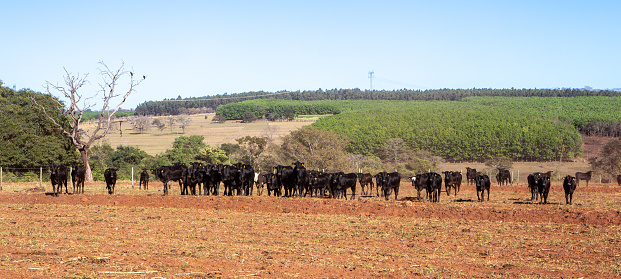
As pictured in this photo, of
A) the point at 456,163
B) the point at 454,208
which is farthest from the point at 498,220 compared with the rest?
the point at 456,163

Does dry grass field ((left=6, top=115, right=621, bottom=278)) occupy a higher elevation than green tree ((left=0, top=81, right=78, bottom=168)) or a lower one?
lower

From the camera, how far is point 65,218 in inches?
730

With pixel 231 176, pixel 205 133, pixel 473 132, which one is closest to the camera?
pixel 231 176

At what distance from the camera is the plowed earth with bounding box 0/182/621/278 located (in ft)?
35.6

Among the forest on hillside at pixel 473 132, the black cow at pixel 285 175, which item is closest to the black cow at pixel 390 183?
the black cow at pixel 285 175

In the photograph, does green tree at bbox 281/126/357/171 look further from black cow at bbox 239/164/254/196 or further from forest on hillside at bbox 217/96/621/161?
black cow at bbox 239/164/254/196

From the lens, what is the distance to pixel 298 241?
1436 centimetres

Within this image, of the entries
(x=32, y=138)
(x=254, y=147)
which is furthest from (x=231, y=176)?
(x=254, y=147)

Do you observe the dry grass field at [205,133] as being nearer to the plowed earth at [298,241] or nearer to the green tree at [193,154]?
the green tree at [193,154]

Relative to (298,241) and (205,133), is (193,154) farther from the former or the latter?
(205,133)

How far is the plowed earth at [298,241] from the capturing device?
10.8 metres

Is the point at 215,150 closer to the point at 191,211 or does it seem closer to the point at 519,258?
the point at 191,211

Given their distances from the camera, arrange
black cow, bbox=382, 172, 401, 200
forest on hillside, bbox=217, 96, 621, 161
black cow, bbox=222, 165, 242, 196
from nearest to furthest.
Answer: black cow, bbox=222, 165, 242, 196 < black cow, bbox=382, 172, 401, 200 < forest on hillside, bbox=217, 96, 621, 161

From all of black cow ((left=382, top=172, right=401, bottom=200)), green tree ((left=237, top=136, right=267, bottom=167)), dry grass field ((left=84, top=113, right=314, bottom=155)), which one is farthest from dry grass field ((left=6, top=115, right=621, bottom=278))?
dry grass field ((left=84, top=113, right=314, bottom=155))
